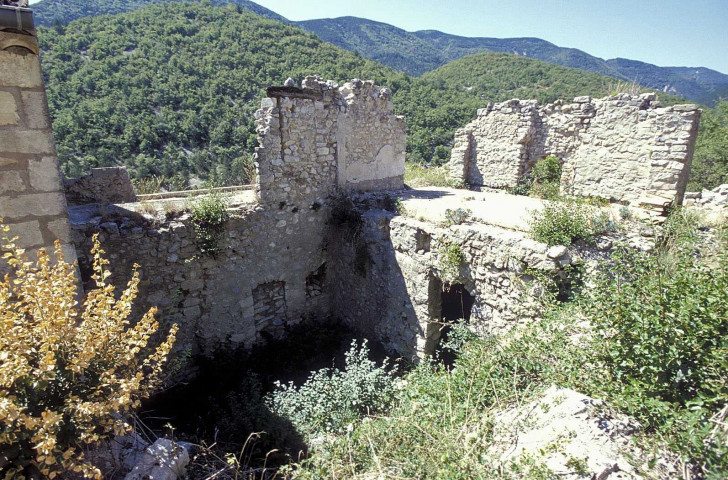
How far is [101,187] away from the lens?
7.62 meters

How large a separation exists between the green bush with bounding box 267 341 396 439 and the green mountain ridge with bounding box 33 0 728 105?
5547cm

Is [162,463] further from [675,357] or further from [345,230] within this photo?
[345,230]

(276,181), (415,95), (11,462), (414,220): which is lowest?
(11,462)

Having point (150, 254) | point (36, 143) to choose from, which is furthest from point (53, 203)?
point (150, 254)

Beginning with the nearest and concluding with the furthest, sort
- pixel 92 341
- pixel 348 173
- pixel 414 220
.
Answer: pixel 92 341 < pixel 414 220 < pixel 348 173

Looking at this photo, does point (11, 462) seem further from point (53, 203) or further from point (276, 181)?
point (276, 181)

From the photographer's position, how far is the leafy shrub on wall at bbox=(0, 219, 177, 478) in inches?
84.8

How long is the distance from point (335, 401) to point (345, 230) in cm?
351

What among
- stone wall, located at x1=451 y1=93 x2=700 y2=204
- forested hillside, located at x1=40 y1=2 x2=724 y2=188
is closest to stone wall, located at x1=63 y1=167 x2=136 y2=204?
stone wall, located at x1=451 y1=93 x2=700 y2=204

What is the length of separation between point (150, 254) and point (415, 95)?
30.2 m

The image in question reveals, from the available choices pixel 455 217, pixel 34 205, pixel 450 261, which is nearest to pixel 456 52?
pixel 455 217

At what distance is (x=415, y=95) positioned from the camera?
106ft

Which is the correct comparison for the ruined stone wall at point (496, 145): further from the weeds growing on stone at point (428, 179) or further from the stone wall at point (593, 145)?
the weeds growing on stone at point (428, 179)

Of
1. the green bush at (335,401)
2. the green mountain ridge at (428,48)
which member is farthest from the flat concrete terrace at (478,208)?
the green mountain ridge at (428,48)
